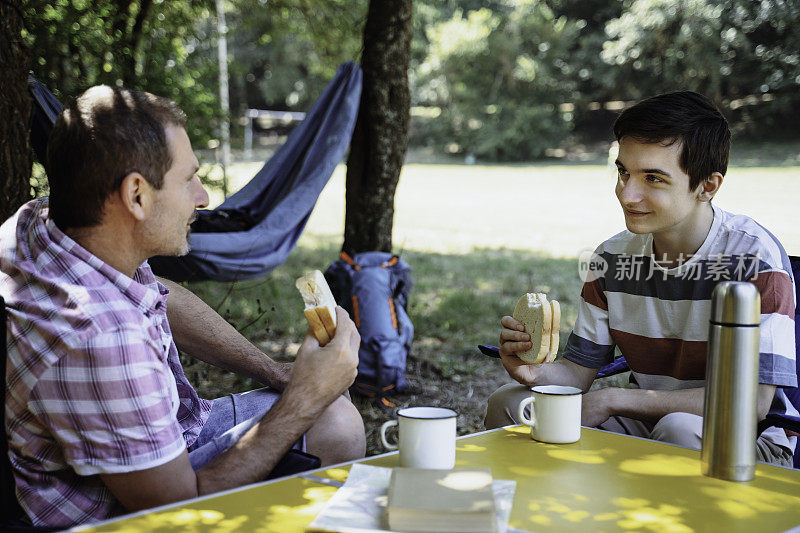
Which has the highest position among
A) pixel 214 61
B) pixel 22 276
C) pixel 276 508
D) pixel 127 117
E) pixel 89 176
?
pixel 214 61

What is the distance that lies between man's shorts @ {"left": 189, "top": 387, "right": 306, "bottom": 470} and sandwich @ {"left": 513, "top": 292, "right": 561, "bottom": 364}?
1.73ft

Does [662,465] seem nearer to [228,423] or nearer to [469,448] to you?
[469,448]

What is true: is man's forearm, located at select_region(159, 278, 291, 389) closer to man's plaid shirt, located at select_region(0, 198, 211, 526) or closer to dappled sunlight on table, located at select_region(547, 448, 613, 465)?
man's plaid shirt, located at select_region(0, 198, 211, 526)

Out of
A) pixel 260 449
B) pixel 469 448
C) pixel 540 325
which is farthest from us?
pixel 540 325

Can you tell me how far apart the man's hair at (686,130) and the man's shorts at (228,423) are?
1066 millimetres

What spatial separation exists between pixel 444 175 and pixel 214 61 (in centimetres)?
1128

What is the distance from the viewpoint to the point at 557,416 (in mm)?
1487

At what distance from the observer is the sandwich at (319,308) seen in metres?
1.42

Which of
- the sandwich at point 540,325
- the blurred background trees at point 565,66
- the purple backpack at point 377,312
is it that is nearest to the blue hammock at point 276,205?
the purple backpack at point 377,312

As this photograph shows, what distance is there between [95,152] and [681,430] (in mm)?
1198

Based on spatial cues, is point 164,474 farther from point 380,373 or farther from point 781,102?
point 781,102

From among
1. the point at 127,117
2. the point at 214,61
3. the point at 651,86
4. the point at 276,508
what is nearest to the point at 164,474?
the point at 276,508

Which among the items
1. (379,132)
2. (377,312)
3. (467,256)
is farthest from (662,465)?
(467,256)

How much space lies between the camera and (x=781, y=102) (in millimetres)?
17453
